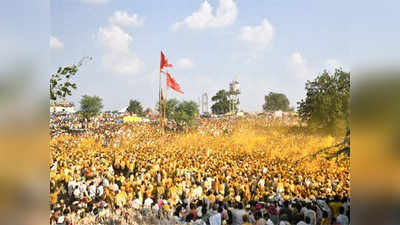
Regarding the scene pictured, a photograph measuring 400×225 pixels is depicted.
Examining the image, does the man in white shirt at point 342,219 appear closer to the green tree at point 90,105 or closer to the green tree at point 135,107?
the green tree at point 135,107

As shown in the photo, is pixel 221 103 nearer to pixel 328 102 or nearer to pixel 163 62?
pixel 163 62

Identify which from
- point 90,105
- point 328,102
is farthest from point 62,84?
point 328,102

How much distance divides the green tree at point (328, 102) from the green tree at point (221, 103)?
127 cm

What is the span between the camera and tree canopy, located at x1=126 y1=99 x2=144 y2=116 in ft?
18.7

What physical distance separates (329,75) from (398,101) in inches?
42.3

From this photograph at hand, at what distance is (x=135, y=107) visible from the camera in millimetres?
5730

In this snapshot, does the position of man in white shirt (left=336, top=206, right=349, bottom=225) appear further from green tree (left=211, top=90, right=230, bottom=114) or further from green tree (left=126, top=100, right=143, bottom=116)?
green tree (left=126, top=100, right=143, bottom=116)

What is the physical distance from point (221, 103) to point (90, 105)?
8.11ft

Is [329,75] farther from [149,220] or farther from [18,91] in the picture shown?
[18,91]

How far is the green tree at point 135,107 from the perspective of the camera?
569 centimetres

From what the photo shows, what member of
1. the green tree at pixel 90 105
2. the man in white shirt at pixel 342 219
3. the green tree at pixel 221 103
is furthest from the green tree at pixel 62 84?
the man in white shirt at pixel 342 219

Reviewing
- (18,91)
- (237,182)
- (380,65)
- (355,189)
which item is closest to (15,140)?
(18,91)

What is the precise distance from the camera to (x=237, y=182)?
16.7ft

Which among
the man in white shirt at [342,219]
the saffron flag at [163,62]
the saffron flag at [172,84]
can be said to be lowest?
the man in white shirt at [342,219]
